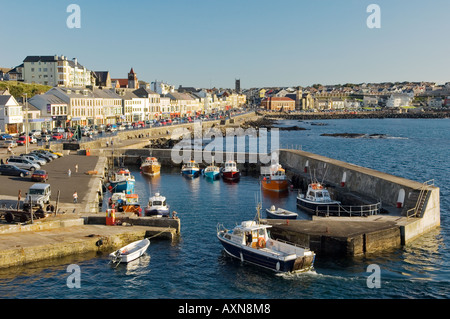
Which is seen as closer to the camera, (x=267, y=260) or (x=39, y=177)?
(x=267, y=260)

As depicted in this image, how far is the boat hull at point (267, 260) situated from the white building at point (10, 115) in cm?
5973

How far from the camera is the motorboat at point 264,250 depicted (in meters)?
27.0

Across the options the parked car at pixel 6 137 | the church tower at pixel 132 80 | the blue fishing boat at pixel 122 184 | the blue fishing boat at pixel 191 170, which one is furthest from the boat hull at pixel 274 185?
the church tower at pixel 132 80

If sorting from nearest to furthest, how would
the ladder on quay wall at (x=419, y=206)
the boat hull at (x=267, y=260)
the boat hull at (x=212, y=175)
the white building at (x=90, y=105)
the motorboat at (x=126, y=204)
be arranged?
the boat hull at (x=267, y=260)
the ladder on quay wall at (x=419, y=206)
the motorboat at (x=126, y=204)
the boat hull at (x=212, y=175)
the white building at (x=90, y=105)

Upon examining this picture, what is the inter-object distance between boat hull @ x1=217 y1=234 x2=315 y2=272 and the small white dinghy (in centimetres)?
472

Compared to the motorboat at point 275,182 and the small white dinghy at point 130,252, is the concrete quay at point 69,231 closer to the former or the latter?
the small white dinghy at point 130,252

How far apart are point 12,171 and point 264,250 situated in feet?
94.1

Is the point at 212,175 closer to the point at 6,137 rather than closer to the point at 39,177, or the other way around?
the point at 39,177

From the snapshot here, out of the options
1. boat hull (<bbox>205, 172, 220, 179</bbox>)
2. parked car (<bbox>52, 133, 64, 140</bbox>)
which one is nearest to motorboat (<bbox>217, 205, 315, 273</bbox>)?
boat hull (<bbox>205, 172, 220, 179</bbox>)

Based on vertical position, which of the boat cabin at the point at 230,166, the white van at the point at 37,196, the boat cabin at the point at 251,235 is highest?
the white van at the point at 37,196

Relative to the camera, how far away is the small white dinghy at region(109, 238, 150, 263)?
28.2 meters

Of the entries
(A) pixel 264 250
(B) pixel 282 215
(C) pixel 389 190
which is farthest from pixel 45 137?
(A) pixel 264 250

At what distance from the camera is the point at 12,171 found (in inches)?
1857
